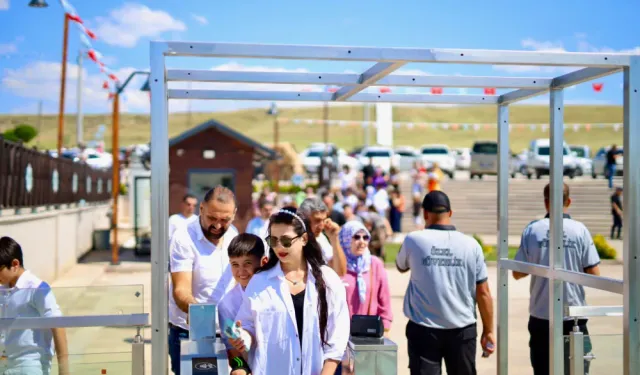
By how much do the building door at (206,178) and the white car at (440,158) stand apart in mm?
23700

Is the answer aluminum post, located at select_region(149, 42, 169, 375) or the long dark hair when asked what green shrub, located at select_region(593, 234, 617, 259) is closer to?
the long dark hair

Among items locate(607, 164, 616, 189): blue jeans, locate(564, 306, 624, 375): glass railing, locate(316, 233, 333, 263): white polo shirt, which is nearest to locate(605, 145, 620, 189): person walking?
locate(607, 164, 616, 189): blue jeans

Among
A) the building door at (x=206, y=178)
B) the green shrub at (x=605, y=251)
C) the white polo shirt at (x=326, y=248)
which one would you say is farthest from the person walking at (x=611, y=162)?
the white polo shirt at (x=326, y=248)

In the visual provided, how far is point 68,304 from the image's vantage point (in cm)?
466

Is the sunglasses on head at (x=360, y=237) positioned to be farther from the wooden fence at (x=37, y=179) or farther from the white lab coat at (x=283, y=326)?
the wooden fence at (x=37, y=179)

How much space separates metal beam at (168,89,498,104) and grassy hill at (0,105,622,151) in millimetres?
127889

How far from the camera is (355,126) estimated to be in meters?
136

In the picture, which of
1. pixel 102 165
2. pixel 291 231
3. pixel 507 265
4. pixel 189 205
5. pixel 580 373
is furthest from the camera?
pixel 102 165

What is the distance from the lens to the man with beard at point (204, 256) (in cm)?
537

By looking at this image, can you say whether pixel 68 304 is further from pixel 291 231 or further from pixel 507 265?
pixel 507 265

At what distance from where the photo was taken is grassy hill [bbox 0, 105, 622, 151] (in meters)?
141

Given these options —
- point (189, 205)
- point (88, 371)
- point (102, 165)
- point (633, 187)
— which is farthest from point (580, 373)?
point (102, 165)

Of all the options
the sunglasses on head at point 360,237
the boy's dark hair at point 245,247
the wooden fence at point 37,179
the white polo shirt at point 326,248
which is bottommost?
the white polo shirt at point 326,248

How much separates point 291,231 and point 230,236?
1.29 m
